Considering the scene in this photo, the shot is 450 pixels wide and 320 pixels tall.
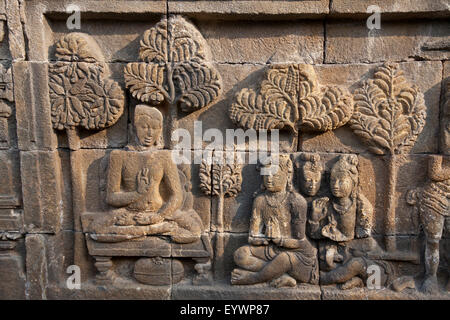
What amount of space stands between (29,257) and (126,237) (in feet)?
3.55

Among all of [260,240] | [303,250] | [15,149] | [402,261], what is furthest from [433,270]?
[15,149]

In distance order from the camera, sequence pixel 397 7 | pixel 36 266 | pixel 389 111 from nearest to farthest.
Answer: pixel 397 7
pixel 389 111
pixel 36 266

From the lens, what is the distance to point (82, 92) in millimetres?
3521

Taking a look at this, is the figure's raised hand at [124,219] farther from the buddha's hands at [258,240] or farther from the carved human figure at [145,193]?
the buddha's hands at [258,240]

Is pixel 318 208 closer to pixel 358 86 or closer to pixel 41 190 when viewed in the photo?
pixel 358 86

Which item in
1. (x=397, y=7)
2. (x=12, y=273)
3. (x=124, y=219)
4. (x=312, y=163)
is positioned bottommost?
(x=12, y=273)

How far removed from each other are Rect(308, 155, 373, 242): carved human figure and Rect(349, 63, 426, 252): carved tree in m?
0.34

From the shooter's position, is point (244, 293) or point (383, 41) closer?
point (383, 41)

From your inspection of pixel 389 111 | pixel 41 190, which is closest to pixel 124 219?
pixel 41 190

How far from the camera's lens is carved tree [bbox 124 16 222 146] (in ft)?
11.2

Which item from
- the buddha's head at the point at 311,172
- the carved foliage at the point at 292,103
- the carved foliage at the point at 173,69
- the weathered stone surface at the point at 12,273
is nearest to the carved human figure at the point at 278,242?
the buddha's head at the point at 311,172

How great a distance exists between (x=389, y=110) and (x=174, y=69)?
2205 millimetres

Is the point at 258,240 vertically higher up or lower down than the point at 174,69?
lower down

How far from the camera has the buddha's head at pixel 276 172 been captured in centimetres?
353
